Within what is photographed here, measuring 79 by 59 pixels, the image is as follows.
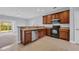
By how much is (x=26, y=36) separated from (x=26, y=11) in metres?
0.36

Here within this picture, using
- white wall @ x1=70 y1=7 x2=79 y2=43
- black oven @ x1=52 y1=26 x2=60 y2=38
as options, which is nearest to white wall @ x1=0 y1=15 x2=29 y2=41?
black oven @ x1=52 y1=26 x2=60 y2=38

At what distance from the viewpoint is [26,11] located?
1.27 metres

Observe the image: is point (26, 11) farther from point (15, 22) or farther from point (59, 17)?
point (59, 17)

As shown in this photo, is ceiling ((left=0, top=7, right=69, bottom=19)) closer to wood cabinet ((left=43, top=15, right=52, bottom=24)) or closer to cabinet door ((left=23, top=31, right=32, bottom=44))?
wood cabinet ((left=43, top=15, right=52, bottom=24))

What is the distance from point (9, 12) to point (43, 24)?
0.51 meters

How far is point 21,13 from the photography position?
4.22ft

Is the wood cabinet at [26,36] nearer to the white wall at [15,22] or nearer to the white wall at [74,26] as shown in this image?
the white wall at [15,22]

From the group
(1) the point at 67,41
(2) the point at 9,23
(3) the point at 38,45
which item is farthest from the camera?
(2) the point at 9,23

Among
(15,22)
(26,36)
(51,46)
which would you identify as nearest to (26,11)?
(15,22)

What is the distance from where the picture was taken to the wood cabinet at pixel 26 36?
4.25 feet

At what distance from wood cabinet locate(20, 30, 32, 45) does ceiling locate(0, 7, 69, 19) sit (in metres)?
0.22

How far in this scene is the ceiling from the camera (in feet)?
4.00
